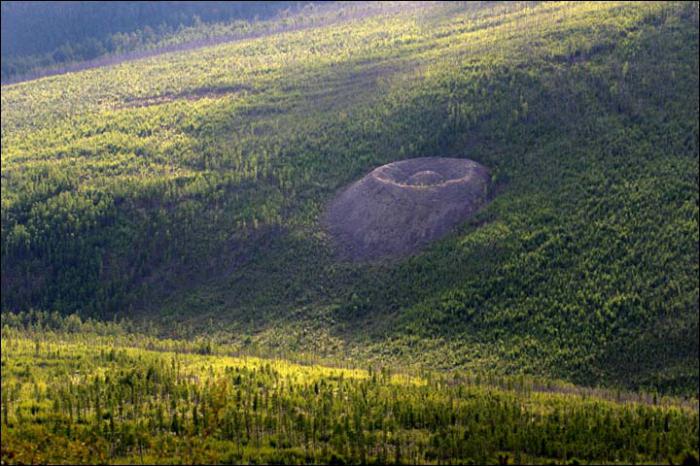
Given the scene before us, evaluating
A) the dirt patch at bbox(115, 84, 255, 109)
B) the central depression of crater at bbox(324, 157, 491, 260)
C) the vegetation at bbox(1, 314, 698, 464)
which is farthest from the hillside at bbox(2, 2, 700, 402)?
the vegetation at bbox(1, 314, 698, 464)

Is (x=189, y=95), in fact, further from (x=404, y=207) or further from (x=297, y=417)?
(x=297, y=417)

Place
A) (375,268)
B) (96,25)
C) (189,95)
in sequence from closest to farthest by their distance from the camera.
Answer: (375,268)
(189,95)
(96,25)

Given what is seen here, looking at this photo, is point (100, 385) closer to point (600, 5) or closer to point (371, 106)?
point (371, 106)

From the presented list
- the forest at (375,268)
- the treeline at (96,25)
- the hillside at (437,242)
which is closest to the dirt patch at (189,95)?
the forest at (375,268)

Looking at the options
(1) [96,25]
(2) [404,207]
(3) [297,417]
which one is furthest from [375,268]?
(1) [96,25]

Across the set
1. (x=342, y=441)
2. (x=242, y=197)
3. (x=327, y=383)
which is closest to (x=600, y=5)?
(x=242, y=197)

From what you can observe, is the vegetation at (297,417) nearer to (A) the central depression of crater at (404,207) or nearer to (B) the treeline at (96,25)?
(A) the central depression of crater at (404,207)
